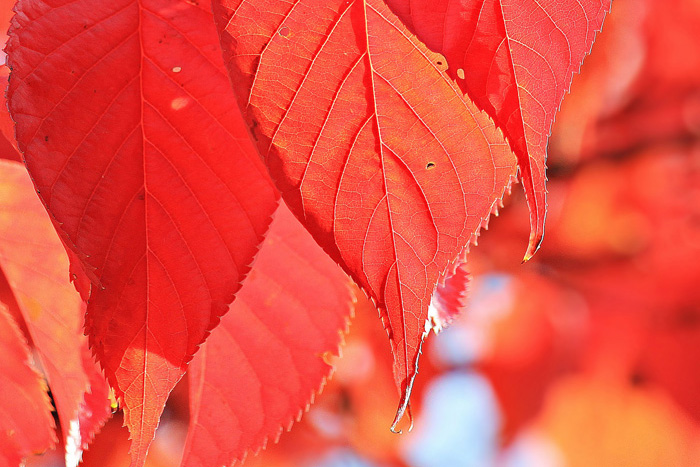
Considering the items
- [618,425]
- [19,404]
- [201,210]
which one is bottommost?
[618,425]

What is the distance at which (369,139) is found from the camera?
233 millimetres

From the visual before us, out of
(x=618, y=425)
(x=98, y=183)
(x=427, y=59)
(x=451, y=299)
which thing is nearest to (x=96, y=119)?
(x=98, y=183)

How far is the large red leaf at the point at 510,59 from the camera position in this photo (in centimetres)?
21

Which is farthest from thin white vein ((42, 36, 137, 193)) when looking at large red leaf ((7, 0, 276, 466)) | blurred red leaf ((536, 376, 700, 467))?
blurred red leaf ((536, 376, 700, 467))

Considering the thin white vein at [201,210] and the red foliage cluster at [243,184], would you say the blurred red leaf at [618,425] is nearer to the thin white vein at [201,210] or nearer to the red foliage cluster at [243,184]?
the red foliage cluster at [243,184]

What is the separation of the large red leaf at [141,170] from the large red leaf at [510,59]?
10 centimetres

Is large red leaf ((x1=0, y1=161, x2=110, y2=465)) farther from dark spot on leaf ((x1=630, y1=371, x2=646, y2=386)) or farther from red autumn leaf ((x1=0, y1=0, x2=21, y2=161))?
dark spot on leaf ((x1=630, y1=371, x2=646, y2=386))

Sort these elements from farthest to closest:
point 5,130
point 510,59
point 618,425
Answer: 1. point 618,425
2. point 5,130
3. point 510,59

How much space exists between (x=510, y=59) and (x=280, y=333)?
27 cm

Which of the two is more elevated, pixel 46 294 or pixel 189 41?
pixel 189 41

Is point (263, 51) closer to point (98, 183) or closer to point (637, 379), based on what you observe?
point (98, 183)

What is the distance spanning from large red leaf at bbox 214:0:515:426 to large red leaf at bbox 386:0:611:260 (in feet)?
0.09

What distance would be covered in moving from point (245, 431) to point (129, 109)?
233 mm

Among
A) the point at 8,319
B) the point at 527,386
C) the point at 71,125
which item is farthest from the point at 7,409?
the point at 527,386
